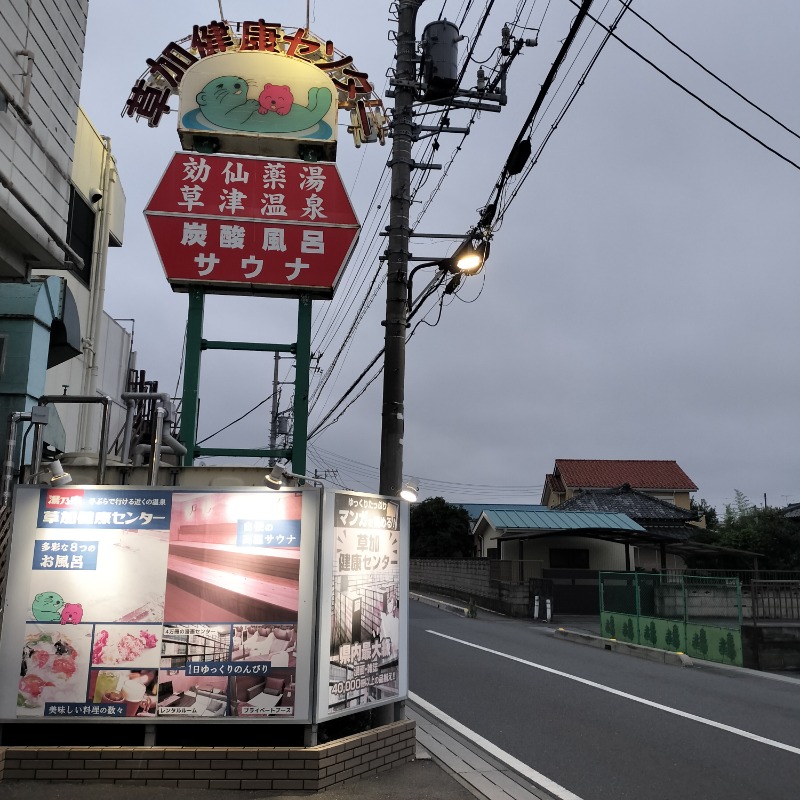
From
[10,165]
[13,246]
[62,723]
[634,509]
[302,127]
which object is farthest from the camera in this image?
[634,509]

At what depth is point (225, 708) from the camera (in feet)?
20.9

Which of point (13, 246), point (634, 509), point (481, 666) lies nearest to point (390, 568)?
point (13, 246)

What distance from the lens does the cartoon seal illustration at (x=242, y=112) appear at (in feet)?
32.2

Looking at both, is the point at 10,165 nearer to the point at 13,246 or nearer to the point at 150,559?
the point at 13,246

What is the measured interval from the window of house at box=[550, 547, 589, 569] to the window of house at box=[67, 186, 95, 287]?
948 inches

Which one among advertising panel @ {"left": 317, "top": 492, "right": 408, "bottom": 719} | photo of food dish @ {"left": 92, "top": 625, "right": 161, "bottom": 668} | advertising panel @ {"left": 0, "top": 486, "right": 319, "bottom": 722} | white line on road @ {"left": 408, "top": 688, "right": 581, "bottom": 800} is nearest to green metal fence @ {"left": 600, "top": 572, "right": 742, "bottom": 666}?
white line on road @ {"left": 408, "top": 688, "right": 581, "bottom": 800}

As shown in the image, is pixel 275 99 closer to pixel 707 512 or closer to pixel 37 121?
pixel 37 121

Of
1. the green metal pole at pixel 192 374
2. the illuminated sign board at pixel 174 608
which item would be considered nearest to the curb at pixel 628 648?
the illuminated sign board at pixel 174 608

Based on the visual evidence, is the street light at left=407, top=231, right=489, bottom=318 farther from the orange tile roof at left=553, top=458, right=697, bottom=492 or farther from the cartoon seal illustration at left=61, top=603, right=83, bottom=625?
the orange tile roof at left=553, top=458, right=697, bottom=492

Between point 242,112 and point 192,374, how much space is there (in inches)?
142

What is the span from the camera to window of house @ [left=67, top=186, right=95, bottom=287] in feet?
56.4

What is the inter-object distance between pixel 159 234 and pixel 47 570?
4348 mm

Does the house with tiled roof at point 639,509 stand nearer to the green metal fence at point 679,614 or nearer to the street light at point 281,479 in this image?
the green metal fence at point 679,614

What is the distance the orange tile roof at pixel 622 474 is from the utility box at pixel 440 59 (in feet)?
162
